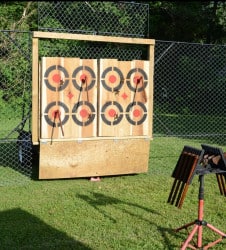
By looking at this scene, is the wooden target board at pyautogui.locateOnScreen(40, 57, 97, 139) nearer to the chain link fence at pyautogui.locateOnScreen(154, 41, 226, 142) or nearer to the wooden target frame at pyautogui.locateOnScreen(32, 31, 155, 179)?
the wooden target frame at pyautogui.locateOnScreen(32, 31, 155, 179)

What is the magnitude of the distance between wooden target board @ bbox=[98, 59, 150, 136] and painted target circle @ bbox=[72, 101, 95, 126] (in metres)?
0.14

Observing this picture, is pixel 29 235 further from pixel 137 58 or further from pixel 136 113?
pixel 137 58

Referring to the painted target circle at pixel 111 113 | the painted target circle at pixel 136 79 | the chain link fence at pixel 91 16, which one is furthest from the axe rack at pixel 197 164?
the chain link fence at pixel 91 16

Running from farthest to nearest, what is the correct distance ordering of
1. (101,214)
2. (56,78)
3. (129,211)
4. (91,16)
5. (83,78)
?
(91,16), (83,78), (56,78), (129,211), (101,214)

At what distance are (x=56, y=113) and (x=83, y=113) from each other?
0.43 metres

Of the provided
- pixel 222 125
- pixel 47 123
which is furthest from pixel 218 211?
pixel 222 125

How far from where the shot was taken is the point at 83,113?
6.46 meters

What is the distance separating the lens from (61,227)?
4695 mm

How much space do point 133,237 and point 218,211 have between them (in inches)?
55.1

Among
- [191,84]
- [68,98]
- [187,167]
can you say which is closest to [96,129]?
[68,98]

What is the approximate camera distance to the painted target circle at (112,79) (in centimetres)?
652

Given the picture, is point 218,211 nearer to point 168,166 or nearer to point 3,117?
point 168,166

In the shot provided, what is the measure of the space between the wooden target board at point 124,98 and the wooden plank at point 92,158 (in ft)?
0.69

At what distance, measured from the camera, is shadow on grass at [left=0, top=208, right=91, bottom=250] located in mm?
4211
